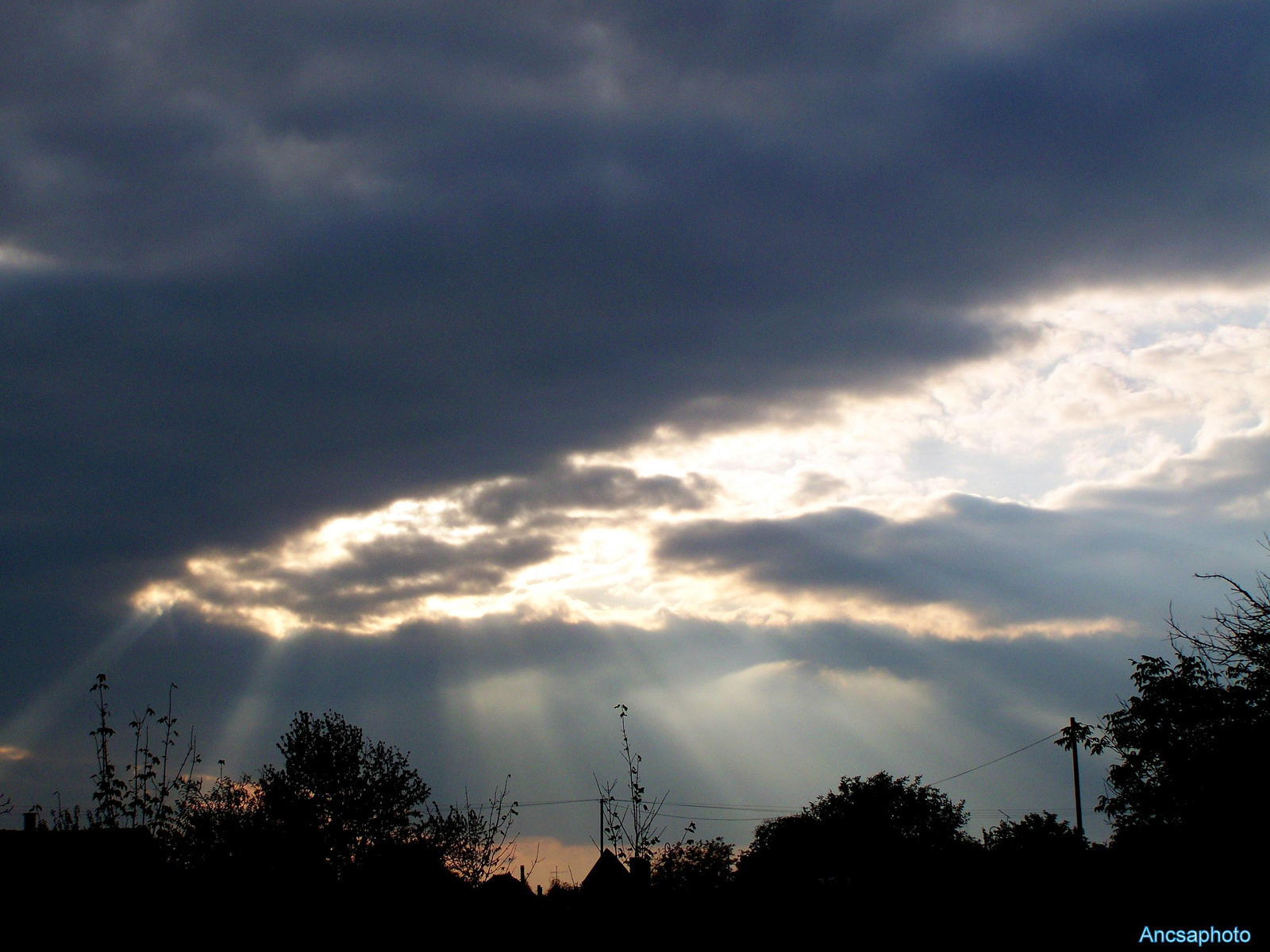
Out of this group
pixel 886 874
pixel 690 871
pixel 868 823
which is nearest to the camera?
pixel 690 871

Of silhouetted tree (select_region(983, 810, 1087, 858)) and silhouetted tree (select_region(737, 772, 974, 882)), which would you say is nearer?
silhouetted tree (select_region(983, 810, 1087, 858))

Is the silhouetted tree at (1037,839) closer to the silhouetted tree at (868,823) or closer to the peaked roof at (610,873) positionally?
the peaked roof at (610,873)

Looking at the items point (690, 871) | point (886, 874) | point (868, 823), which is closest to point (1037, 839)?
point (886, 874)

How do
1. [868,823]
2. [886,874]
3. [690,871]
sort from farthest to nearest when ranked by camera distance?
[868,823] → [886,874] → [690,871]

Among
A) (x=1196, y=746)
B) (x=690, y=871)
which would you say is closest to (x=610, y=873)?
(x=690, y=871)

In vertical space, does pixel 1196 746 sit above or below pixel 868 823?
above

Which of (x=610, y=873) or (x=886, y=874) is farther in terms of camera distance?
(x=886, y=874)

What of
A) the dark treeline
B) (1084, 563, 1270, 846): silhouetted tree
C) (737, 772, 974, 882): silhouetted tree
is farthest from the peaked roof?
(737, 772, 974, 882): silhouetted tree

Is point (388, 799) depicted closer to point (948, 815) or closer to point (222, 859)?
point (222, 859)

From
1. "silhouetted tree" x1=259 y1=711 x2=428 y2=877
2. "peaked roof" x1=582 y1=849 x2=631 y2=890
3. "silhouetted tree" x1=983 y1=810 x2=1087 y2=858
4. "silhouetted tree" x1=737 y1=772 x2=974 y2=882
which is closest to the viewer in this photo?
"peaked roof" x1=582 y1=849 x2=631 y2=890

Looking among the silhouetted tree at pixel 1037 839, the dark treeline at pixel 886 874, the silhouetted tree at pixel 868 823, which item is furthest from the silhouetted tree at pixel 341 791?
the silhouetted tree at pixel 868 823

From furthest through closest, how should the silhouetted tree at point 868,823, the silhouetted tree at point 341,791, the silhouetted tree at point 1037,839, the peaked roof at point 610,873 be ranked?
1. the silhouetted tree at point 868,823
2. the silhouetted tree at point 341,791
3. the silhouetted tree at point 1037,839
4. the peaked roof at point 610,873

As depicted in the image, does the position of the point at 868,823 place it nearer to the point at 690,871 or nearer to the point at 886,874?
the point at 886,874

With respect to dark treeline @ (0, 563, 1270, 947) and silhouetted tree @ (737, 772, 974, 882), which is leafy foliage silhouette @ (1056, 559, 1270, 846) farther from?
silhouetted tree @ (737, 772, 974, 882)
